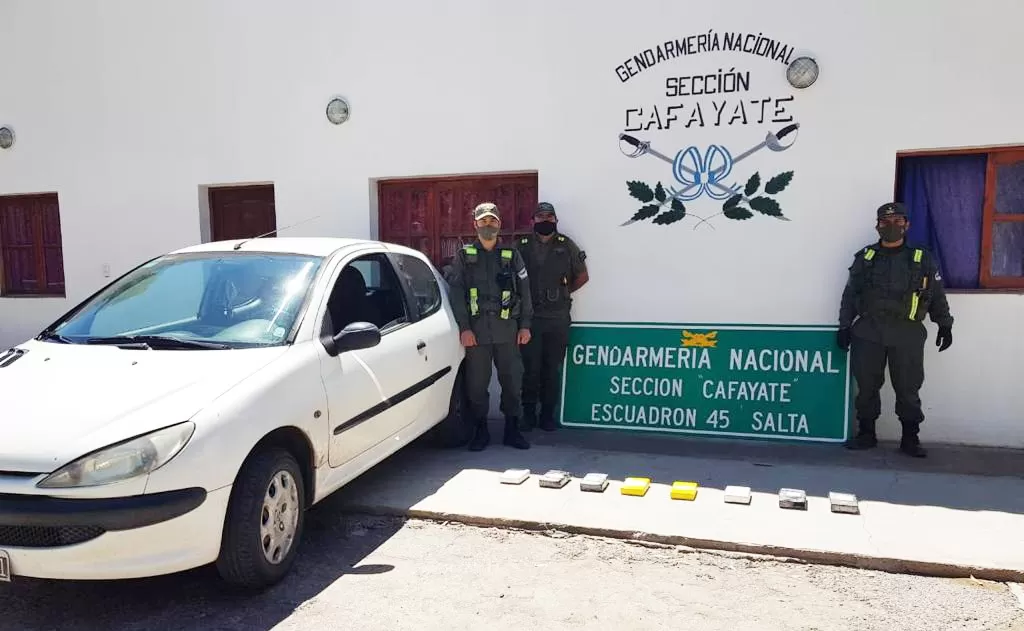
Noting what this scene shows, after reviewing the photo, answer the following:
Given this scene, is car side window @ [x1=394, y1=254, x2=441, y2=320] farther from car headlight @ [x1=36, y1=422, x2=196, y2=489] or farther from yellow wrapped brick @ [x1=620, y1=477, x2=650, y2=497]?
car headlight @ [x1=36, y1=422, x2=196, y2=489]

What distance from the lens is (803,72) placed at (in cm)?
572

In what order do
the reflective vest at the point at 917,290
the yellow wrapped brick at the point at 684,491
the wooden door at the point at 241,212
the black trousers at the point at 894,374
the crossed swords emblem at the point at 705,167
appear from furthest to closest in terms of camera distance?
the wooden door at the point at 241,212 → the crossed swords emblem at the point at 705,167 → the black trousers at the point at 894,374 → the reflective vest at the point at 917,290 → the yellow wrapped brick at the point at 684,491

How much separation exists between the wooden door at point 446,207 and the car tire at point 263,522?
3.61 meters

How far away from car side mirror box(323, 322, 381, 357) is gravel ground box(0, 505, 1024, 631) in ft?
3.61

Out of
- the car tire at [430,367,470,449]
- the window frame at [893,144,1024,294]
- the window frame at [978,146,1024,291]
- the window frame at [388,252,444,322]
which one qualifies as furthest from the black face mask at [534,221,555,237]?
the window frame at [978,146,1024,291]

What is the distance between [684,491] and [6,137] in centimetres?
807

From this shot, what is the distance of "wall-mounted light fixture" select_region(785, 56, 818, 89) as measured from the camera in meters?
5.70

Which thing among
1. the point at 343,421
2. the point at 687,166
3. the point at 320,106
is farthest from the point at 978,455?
the point at 320,106

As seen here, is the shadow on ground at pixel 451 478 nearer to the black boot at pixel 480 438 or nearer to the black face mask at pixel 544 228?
the black boot at pixel 480 438

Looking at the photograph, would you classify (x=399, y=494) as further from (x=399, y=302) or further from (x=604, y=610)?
(x=604, y=610)

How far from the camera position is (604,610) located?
3.33 metres

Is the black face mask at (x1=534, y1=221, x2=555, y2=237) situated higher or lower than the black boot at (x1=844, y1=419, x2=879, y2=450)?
higher

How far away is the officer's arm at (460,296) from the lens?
5531mm

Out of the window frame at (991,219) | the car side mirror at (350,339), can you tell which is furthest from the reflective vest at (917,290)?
the car side mirror at (350,339)
